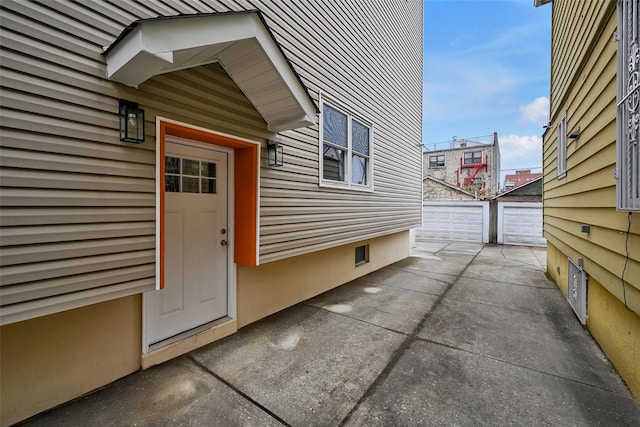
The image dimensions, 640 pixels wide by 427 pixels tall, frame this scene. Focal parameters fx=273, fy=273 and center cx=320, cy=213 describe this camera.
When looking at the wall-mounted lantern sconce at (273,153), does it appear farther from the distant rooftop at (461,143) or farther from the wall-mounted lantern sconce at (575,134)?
the distant rooftop at (461,143)

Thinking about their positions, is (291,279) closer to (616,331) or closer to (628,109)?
(616,331)

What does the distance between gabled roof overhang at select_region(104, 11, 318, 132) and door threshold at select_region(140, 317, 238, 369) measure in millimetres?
2404

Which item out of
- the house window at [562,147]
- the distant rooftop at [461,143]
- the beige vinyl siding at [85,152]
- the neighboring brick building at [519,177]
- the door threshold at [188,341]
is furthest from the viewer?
the neighboring brick building at [519,177]

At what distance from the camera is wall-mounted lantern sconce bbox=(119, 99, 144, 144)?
208 cm

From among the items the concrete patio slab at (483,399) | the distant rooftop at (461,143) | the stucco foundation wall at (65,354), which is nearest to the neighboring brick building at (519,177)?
the distant rooftop at (461,143)

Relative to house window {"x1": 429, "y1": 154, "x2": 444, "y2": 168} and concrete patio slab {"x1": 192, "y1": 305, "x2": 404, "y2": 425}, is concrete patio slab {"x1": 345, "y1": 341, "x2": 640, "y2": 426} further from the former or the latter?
house window {"x1": 429, "y1": 154, "x2": 444, "y2": 168}

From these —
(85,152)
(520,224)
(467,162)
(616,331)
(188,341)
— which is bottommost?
(188,341)

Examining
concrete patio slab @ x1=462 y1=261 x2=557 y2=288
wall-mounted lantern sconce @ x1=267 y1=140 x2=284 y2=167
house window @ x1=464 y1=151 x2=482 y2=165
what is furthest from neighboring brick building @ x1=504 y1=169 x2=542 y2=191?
wall-mounted lantern sconce @ x1=267 y1=140 x2=284 y2=167

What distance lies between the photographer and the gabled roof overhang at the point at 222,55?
1.87 meters

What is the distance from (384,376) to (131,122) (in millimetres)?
3023

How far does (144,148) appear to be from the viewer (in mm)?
2234

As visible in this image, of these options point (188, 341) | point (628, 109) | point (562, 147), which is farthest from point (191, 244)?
point (562, 147)

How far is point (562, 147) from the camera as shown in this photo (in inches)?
186

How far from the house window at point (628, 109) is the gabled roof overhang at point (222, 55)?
102 inches
